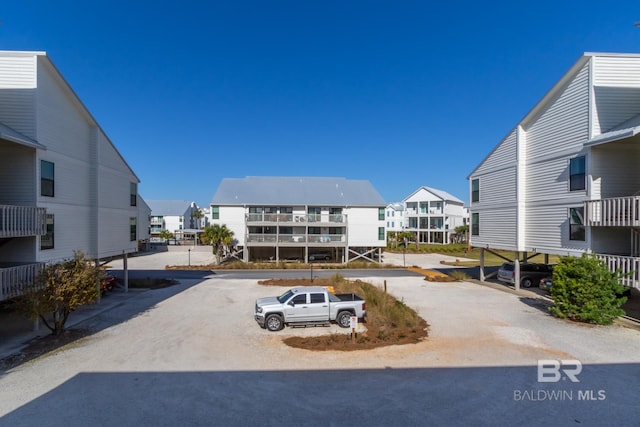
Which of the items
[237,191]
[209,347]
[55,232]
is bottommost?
[209,347]

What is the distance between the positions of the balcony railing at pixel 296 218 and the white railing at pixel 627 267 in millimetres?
25054

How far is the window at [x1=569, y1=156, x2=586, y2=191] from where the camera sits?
614 inches

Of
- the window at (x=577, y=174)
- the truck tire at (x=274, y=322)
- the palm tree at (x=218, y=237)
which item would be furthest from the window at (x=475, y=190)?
the palm tree at (x=218, y=237)

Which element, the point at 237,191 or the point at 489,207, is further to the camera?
the point at 237,191

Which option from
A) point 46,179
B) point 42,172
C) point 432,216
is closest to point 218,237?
point 46,179

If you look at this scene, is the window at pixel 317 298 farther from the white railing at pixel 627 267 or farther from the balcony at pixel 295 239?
the balcony at pixel 295 239

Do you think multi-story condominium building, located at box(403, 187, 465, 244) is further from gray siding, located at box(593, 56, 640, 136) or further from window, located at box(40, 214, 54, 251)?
window, located at box(40, 214, 54, 251)

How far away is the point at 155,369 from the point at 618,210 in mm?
18784

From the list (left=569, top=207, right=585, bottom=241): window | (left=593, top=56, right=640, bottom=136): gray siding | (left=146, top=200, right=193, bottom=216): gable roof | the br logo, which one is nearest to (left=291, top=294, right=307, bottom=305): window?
the br logo

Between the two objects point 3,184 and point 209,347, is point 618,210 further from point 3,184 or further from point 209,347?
point 3,184

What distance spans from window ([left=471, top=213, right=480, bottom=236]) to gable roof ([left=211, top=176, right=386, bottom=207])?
13880mm

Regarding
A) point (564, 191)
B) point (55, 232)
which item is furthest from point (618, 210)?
point (55, 232)

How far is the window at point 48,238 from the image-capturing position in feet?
45.4

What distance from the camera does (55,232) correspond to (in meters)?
14.5
